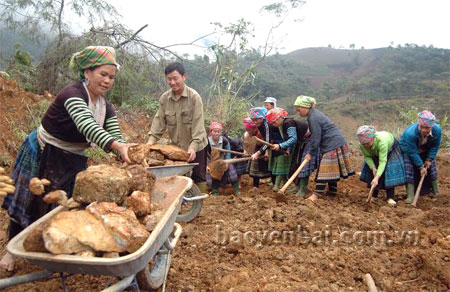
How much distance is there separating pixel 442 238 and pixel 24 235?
3.41 metres

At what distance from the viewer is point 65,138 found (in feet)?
8.09

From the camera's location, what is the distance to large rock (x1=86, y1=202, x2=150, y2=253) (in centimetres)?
169

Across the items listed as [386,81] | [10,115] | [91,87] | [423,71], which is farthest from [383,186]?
[423,71]

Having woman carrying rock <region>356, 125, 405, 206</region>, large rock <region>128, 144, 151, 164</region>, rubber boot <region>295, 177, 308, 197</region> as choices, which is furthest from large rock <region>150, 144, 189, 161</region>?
woman carrying rock <region>356, 125, 405, 206</region>

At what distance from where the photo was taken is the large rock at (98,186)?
191 centimetres

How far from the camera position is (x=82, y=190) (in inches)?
75.9

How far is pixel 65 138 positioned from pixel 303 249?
2177 mm

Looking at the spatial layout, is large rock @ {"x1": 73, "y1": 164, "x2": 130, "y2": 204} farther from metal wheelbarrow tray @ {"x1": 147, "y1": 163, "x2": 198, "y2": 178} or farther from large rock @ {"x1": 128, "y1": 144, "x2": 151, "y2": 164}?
metal wheelbarrow tray @ {"x1": 147, "y1": 163, "x2": 198, "y2": 178}

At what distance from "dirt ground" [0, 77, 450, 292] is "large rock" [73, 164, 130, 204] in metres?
0.58

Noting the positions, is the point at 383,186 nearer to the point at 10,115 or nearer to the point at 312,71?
the point at 10,115

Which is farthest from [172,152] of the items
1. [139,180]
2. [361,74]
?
[361,74]

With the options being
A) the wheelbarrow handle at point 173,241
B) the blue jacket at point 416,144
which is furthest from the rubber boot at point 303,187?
the wheelbarrow handle at point 173,241

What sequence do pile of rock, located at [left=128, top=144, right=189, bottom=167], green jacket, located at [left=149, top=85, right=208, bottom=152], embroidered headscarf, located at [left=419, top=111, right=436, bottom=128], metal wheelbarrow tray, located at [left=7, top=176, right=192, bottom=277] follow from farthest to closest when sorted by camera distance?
embroidered headscarf, located at [left=419, top=111, right=436, bottom=128] → green jacket, located at [left=149, top=85, right=208, bottom=152] → pile of rock, located at [left=128, top=144, right=189, bottom=167] → metal wheelbarrow tray, located at [left=7, top=176, right=192, bottom=277]

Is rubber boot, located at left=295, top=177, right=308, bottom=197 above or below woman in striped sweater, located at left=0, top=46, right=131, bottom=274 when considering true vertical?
below
